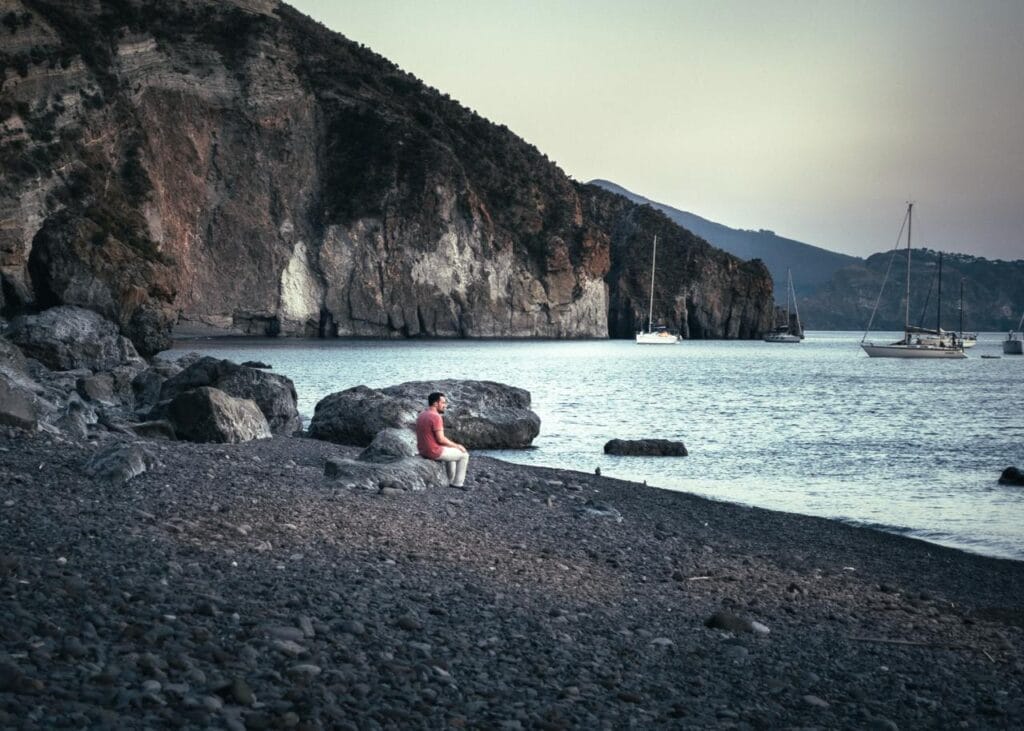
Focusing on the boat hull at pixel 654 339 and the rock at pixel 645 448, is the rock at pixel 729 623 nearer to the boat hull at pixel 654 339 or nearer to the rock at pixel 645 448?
the rock at pixel 645 448

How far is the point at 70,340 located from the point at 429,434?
2439cm

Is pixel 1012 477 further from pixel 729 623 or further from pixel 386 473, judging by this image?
pixel 729 623

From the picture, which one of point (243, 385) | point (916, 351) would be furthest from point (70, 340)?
point (916, 351)

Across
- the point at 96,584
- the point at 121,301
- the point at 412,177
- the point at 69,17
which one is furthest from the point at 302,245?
the point at 96,584

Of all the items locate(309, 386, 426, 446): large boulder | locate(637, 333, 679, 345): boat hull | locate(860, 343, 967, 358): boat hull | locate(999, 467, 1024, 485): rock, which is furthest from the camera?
locate(637, 333, 679, 345): boat hull

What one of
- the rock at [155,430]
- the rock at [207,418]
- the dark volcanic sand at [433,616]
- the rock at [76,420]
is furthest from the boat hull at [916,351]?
the rock at [76,420]

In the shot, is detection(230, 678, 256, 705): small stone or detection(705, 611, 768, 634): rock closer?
detection(230, 678, 256, 705): small stone

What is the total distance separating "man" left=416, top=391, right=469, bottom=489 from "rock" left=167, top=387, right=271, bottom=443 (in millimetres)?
3586

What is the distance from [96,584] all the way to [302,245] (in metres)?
99.2

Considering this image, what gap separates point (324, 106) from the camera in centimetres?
10794

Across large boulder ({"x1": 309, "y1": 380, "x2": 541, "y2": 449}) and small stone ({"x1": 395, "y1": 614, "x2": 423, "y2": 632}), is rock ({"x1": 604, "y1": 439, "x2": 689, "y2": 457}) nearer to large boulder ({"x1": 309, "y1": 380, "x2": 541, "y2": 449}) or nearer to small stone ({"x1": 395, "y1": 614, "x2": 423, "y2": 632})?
large boulder ({"x1": 309, "y1": 380, "x2": 541, "y2": 449})

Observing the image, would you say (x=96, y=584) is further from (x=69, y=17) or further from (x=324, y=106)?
(x=324, y=106)

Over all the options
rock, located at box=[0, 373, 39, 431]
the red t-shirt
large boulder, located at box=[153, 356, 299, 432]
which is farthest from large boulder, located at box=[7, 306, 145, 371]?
the red t-shirt

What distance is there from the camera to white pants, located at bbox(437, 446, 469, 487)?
13.0 m
